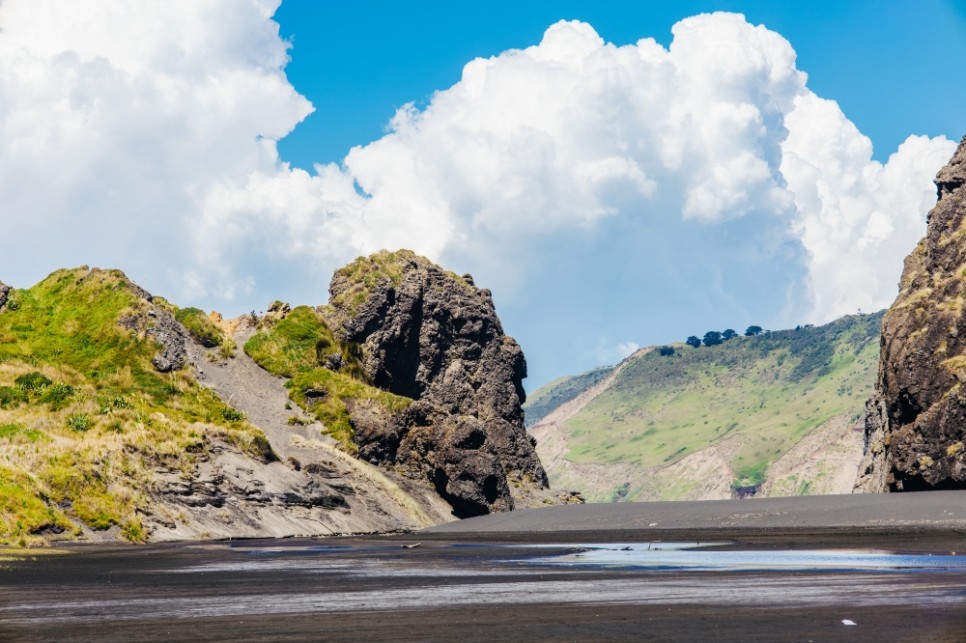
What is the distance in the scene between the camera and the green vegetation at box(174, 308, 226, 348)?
382 feet

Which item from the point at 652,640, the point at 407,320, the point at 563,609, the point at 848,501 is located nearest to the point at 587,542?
the point at 848,501

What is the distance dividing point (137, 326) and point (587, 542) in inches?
2514

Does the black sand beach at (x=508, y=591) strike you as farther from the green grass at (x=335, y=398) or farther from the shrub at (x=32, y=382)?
the green grass at (x=335, y=398)

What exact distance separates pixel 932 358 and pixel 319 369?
204 feet

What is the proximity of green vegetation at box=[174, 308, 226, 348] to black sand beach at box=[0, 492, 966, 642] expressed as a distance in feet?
205

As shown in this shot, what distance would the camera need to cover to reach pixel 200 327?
11694cm

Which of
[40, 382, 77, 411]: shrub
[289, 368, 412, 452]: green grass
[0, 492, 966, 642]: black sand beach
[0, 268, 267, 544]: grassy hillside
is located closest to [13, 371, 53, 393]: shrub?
[0, 268, 267, 544]: grassy hillside

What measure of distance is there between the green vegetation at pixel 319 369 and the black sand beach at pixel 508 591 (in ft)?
167

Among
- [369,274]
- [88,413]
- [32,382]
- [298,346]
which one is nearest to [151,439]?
[88,413]

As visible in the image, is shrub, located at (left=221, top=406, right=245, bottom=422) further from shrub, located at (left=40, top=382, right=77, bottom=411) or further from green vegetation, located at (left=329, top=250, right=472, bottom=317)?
green vegetation, located at (left=329, top=250, right=472, bottom=317)

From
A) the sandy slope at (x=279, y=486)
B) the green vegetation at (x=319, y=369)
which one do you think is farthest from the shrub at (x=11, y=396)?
the green vegetation at (x=319, y=369)

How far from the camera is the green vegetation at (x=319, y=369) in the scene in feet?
349

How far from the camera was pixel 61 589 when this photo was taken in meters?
28.8

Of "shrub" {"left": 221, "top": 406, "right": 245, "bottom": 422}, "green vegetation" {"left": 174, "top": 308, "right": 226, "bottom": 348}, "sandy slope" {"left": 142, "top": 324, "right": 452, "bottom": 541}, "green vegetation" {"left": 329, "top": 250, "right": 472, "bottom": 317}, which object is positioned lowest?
"sandy slope" {"left": 142, "top": 324, "right": 452, "bottom": 541}
